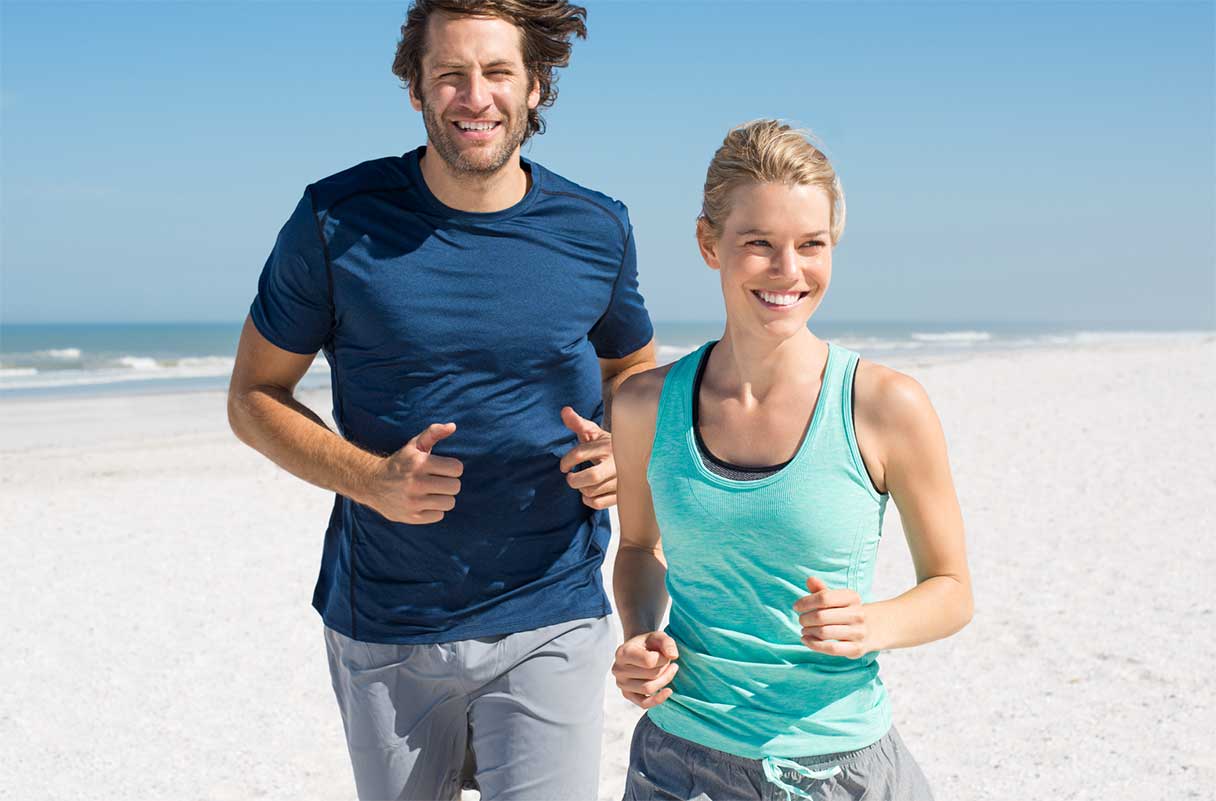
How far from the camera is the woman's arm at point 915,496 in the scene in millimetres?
1855

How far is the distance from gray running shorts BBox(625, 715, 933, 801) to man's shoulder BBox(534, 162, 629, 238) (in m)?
1.35

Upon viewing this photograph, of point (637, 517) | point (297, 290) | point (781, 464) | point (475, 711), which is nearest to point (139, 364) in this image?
point (297, 290)

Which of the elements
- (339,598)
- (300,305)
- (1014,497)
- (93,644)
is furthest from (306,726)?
(1014,497)

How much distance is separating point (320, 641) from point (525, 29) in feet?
16.8

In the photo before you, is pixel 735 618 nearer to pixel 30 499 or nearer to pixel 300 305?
pixel 300 305

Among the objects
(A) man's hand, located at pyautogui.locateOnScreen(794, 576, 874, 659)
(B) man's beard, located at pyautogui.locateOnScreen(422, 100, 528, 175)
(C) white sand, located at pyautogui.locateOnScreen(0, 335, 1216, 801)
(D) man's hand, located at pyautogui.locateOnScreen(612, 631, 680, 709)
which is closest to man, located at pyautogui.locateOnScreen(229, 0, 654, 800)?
(B) man's beard, located at pyautogui.locateOnScreen(422, 100, 528, 175)

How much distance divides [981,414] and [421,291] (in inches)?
554

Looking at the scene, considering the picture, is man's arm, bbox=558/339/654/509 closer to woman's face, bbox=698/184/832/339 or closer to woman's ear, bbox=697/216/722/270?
woman's ear, bbox=697/216/722/270

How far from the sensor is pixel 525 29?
2648 millimetres

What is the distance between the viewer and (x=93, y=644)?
6.88 metres

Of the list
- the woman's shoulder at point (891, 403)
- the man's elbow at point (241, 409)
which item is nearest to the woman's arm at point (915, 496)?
the woman's shoulder at point (891, 403)

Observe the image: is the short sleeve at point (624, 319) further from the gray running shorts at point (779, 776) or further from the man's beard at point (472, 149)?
the gray running shorts at point (779, 776)

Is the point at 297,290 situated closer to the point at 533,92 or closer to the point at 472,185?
the point at 472,185

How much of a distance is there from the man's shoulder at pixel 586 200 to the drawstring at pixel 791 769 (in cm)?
144
